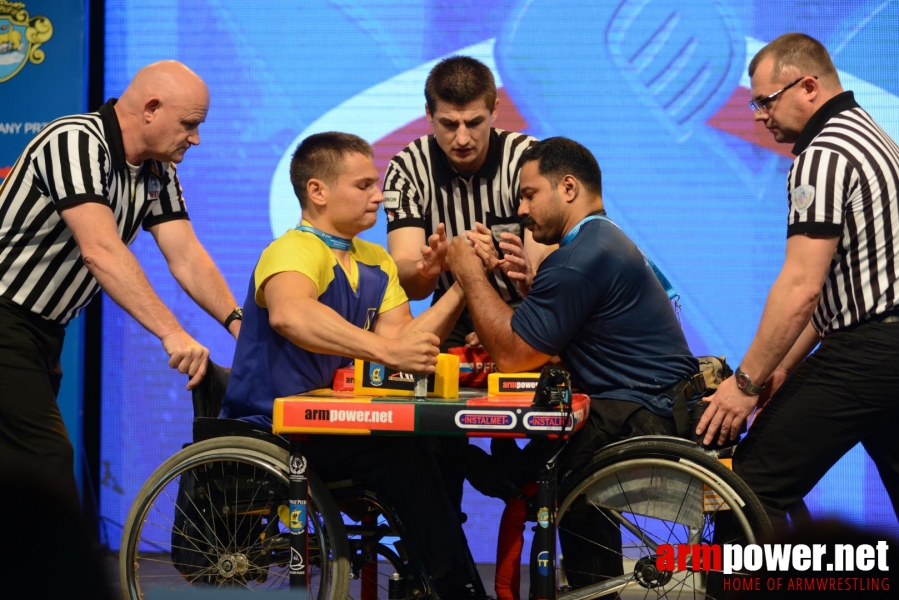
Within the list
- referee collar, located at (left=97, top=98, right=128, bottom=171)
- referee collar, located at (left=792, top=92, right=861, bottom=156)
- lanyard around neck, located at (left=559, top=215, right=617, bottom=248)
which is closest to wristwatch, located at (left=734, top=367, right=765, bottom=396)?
lanyard around neck, located at (left=559, top=215, right=617, bottom=248)

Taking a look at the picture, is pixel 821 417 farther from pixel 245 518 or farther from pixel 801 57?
pixel 245 518

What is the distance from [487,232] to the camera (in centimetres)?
301

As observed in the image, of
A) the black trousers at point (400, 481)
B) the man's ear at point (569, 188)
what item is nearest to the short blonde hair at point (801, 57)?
the man's ear at point (569, 188)

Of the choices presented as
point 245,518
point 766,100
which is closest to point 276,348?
point 245,518

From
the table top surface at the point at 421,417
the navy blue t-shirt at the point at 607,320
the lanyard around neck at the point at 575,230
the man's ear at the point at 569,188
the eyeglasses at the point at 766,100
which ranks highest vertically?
the eyeglasses at the point at 766,100

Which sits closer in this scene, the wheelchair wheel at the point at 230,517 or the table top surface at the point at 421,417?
the table top surface at the point at 421,417

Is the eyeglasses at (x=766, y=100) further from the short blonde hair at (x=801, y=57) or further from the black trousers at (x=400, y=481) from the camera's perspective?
the black trousers at (x=400, y=481)

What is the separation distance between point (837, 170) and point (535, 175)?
2.89 ft

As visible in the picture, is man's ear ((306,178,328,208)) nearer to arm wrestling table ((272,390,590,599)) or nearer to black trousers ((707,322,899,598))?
arm wrestling table ((272,390,590,599))

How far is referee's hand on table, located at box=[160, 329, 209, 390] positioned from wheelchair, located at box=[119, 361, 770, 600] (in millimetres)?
184

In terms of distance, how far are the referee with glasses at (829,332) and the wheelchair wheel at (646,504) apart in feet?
0.59

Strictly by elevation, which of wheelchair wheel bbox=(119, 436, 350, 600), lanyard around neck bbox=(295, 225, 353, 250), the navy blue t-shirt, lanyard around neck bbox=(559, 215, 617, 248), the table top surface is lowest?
wheelchair wheel bbox=(119, 436, 350, 600)

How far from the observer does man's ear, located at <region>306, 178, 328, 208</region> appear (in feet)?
9.57

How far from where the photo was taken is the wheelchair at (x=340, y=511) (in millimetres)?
2553
